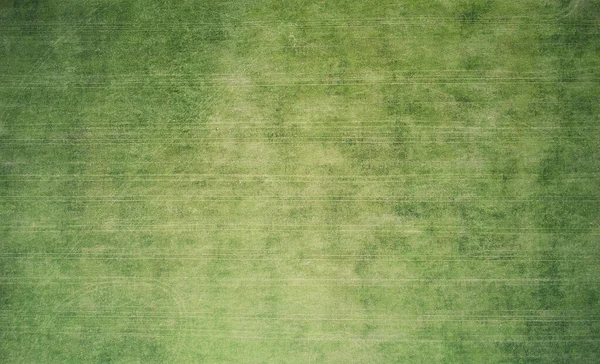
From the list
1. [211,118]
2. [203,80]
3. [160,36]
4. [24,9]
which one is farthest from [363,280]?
[24,9]

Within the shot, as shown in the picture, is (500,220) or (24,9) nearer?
(500,220)

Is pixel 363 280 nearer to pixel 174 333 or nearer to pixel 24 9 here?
pixel 174 333

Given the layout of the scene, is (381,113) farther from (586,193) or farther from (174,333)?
(174,333)

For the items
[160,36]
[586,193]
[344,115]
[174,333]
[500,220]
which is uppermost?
[160,36]

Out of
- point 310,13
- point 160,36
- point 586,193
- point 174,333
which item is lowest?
point 174,333

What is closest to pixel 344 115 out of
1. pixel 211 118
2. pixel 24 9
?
pixel 211 118

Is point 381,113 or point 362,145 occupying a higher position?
point 381,113
